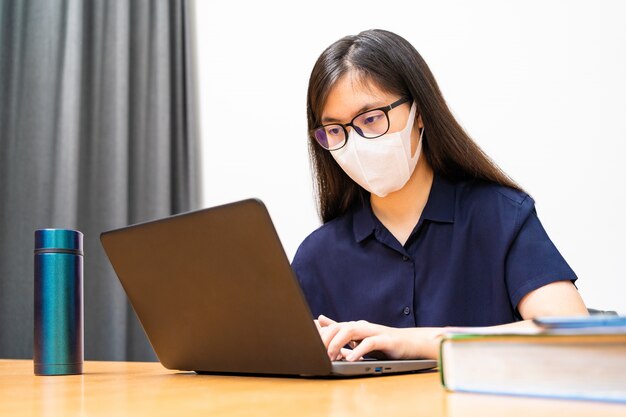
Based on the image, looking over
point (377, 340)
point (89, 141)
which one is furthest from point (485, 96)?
point (377, 340)

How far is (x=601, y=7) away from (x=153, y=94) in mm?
1711

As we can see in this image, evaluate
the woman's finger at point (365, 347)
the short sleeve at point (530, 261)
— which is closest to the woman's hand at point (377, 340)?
the woman's finger at point (365, 347)

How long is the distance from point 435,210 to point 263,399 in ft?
2.93

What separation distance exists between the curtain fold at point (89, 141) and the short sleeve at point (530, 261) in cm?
163

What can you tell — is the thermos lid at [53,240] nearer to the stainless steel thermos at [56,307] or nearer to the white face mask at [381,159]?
the stainless steel thermos at [56,307]

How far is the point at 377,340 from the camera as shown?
94 cm

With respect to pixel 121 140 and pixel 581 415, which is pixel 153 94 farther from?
pixel 581 415

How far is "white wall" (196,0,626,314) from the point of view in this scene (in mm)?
2096

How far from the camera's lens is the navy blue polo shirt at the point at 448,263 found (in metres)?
1.33

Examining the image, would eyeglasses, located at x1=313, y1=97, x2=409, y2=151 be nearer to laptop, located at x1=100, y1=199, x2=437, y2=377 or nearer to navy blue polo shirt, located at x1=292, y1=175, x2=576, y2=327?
navy blue polo shirt, located at x1=292, y1=175, x2=576, y2=327

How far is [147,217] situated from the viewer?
270 centimetres

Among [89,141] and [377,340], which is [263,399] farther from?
[89,141]

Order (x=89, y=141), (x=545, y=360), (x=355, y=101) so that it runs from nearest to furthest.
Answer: (x=545, y=360) < (x=355, y=101) < (x=89, y=141)

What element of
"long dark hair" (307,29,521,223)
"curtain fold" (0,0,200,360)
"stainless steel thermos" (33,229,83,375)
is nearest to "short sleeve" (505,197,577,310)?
"long dark hair" (307,29,521,223)
